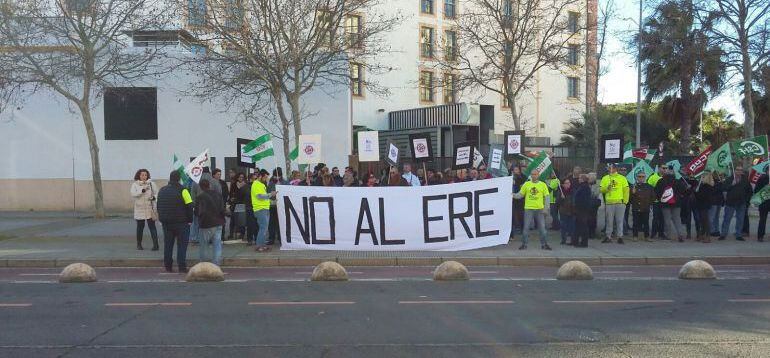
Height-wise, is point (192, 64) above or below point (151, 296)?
above

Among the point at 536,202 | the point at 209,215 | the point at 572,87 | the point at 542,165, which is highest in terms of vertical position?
the point at 572,87

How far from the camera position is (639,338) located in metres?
6.67

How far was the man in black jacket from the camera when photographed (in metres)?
11.5

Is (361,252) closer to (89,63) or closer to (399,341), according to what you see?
(399,341)

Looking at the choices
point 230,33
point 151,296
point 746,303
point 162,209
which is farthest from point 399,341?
point 230,33

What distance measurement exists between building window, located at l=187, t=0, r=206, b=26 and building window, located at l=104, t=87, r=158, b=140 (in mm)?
4668

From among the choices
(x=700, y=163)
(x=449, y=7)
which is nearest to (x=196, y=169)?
(x=700, y=163)

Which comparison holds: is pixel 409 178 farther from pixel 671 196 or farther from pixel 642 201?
pixel 671 196

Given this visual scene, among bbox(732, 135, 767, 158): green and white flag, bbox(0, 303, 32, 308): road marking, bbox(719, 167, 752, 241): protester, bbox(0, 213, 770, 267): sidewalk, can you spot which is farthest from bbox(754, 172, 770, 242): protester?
bbox(0, 303, 32, 308): road marking

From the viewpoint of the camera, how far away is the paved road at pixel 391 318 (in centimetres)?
633

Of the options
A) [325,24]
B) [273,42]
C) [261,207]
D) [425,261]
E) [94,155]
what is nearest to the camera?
[425,261]

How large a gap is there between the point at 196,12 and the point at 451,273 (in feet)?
43.2

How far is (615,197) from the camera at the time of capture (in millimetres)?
14328

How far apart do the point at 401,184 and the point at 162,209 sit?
19.1 feet
